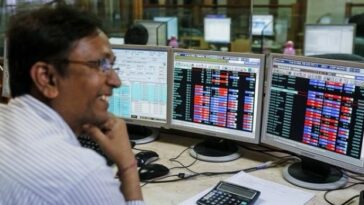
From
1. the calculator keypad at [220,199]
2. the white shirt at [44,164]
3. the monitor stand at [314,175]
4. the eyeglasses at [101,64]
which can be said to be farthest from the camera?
the monitor stand at [314,175]

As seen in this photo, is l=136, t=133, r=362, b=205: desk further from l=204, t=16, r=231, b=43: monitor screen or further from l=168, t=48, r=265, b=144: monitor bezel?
l=204, t=16, r=231, b=43: monitor screen

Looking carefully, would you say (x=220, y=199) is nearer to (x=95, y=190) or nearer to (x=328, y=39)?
(x=95, y=190)

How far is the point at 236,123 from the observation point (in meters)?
1.68

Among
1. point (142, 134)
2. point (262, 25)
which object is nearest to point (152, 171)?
point (142, 134)

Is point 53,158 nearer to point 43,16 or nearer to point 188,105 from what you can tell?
point 43,16

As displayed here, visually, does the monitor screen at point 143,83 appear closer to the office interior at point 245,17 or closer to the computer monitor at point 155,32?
the computer monitor at point 155,32

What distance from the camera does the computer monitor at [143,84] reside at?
5.92ft

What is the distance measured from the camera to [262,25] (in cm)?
513

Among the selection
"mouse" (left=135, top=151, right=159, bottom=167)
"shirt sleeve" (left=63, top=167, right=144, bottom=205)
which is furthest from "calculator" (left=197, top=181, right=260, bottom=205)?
"shirt sleeve" (left=63, top=167, right=144, bottom=205)

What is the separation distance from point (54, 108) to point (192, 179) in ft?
2.36

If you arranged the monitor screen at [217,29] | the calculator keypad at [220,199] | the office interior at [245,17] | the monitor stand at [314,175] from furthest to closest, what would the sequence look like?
the monitor screen at [217,29], the office interior at [245,17], the monitor stand at [314,175], the calculator keypad at [220,199]

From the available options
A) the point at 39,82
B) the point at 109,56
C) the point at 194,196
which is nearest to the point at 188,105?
the point at 194,196

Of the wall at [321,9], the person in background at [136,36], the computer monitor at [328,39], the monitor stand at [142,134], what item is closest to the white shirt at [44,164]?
the monitor stand at [142,134]

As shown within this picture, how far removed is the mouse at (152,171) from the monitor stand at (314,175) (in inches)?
17.2
